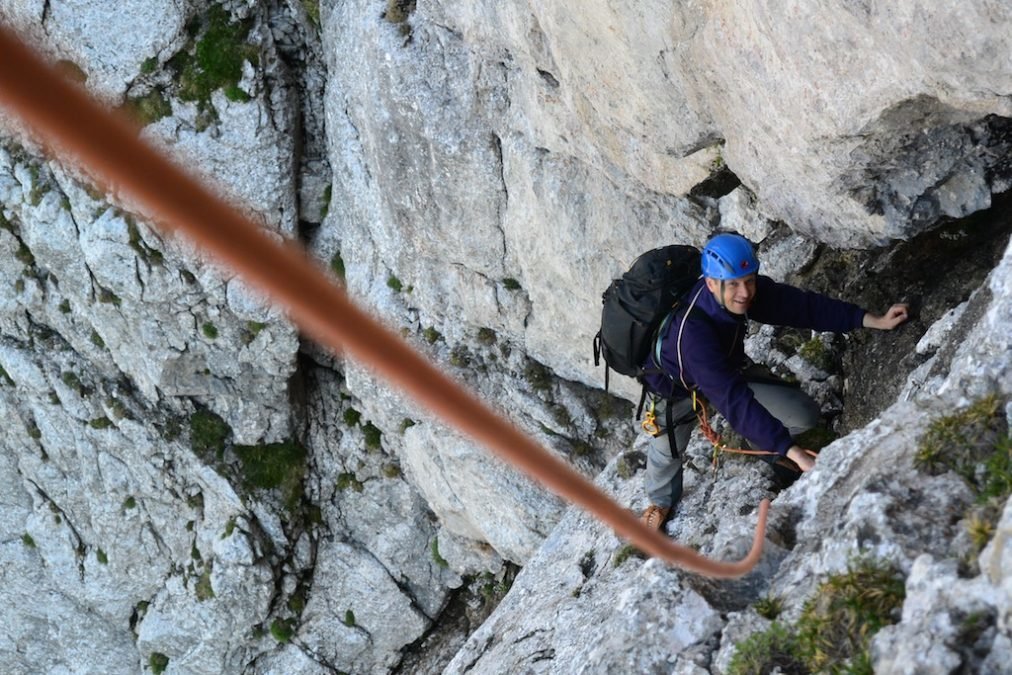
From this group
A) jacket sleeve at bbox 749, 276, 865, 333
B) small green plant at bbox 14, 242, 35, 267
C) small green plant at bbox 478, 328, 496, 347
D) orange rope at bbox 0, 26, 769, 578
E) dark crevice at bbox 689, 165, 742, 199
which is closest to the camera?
orange rope at bbox 0, 26, 769, 578

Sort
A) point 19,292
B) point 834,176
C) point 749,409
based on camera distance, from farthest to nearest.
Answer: point 19,292
point 834,176
point 749,409

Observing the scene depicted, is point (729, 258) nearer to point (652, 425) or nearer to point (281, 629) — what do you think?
point (652, 425)

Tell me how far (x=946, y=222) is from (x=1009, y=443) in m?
3.94

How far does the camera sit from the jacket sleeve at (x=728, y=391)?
6387 millimetres

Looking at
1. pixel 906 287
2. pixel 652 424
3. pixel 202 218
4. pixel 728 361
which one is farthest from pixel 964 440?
pixel 202 218

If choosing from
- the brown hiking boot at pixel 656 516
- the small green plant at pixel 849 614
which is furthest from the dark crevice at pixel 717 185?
the small green plant at pixel 849 614

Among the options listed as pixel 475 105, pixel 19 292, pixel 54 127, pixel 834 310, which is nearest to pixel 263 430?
pixel 19 292

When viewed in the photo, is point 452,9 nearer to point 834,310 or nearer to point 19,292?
point 834,310

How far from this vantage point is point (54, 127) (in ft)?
4.95

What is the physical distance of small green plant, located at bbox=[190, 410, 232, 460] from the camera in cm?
2020

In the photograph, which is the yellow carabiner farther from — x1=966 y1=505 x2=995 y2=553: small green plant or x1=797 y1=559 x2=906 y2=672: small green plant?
x1=966 y1=505 x2=995 y2=553: small green plant

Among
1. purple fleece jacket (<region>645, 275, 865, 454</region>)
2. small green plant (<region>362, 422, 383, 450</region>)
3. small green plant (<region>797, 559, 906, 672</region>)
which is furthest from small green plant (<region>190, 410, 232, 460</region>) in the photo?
small green plant (<region>797, 559, 906, 672</region>)

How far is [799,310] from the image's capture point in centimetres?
750

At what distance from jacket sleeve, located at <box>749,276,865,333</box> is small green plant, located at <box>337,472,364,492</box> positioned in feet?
49.6
